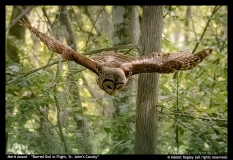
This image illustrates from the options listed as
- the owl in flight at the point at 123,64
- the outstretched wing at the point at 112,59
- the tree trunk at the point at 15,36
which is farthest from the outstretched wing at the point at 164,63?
the tree trunk at the point at 15,36

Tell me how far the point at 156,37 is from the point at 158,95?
0.41 m

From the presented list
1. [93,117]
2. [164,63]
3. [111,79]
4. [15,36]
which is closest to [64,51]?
[111,79]

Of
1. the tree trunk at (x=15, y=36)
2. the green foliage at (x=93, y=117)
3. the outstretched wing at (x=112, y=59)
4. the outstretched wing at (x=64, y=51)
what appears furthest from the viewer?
the tree trunk at (x=15, y=36)

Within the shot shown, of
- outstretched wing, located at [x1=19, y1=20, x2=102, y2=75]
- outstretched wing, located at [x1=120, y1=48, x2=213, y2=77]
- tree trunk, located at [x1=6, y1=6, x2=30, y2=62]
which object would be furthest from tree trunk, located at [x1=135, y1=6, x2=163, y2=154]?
tree trunk, located at [x1=6, y1=6, x2=30, y2=62]

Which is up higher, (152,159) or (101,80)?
(101,80)

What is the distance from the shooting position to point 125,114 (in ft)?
9.09

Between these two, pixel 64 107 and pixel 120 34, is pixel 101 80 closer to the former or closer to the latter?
pixel 64 107

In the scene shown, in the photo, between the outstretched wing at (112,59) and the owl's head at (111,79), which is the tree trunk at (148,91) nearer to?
the outstretched wing at (112,59)

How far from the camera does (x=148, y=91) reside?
2.45 meters

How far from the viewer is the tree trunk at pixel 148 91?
242 centimetres

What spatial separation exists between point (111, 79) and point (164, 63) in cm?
34

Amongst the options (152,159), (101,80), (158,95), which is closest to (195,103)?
(158,95)

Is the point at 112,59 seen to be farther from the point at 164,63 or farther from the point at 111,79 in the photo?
the point at 164,63

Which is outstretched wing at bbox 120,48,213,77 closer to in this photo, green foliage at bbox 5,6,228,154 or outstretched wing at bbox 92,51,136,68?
outstretched wing at bbox 92,51,136,68
